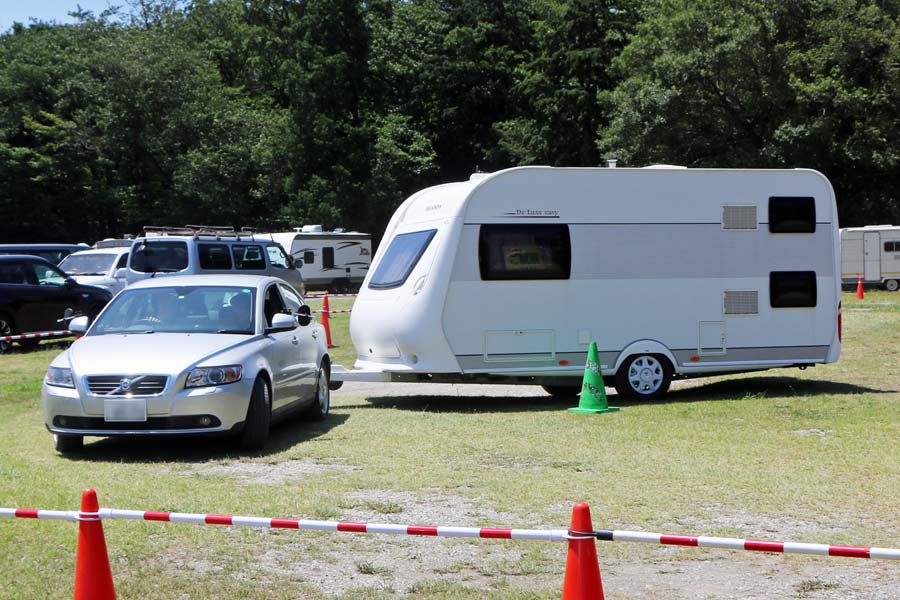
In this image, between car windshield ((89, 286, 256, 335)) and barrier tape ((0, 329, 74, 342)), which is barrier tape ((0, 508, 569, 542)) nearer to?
car windshield ((89, 286, 256, 335))

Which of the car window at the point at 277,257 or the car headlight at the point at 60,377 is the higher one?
the car window at the point at 277,257

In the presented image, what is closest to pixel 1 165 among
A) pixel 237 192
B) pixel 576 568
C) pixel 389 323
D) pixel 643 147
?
pixel 237 192

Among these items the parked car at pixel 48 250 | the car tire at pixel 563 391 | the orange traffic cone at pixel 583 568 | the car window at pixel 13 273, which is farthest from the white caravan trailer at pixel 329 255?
the orange traffic cone at pixel 583 568

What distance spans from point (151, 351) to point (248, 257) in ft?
42.8

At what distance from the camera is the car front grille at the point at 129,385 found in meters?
9.72

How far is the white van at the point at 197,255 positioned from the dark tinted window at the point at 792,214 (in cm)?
1084

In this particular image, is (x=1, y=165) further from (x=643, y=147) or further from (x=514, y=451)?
(x=514, y=451)

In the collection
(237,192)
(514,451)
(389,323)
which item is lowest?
(514,451)

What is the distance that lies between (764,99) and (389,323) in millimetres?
32998

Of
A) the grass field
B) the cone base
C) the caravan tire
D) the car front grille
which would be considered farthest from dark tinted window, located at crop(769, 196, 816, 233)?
the car front grille

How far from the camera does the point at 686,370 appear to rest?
14.5 m

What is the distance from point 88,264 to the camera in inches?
996

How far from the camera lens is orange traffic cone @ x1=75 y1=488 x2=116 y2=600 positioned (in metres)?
5.07

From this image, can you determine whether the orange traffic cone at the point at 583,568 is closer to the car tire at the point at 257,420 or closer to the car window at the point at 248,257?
the car tire at the point at 257,420
